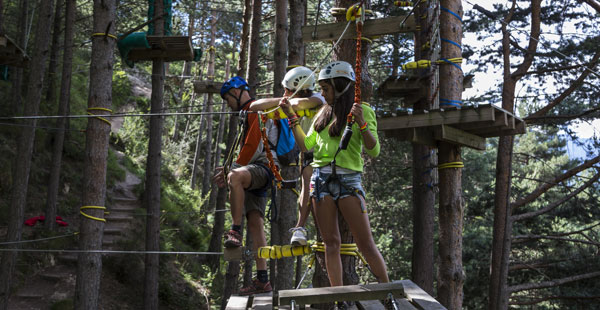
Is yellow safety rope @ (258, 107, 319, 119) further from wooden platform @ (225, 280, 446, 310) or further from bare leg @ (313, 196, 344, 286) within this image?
wooden platform @ (225, 280, 446, 310)

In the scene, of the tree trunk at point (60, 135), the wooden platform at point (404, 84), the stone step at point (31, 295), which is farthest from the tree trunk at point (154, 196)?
the wooden platform at point (404, 84)

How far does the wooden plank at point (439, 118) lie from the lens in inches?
231

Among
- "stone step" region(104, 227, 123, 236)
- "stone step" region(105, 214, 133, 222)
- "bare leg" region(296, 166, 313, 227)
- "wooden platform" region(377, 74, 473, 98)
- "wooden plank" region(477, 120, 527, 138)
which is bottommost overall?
"stone step" region(104, 227, 123, 236)

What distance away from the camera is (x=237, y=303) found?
414 centimetres

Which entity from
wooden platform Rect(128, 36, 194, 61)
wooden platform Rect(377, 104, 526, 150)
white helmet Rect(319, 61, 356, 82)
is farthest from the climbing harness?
wooden platform Rect(128, 36, 194, 61)

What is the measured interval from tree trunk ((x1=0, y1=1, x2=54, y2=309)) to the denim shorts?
23.3 ft

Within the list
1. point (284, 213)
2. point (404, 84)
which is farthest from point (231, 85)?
point (404, 84)

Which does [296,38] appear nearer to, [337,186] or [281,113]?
[281,113]

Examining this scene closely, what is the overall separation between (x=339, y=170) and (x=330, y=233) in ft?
1.66

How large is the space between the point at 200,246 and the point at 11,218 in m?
8.20

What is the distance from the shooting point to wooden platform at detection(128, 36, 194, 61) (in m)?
10.2

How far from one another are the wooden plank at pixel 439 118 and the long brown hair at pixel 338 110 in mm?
2235

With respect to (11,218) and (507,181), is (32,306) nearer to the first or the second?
(11,218)

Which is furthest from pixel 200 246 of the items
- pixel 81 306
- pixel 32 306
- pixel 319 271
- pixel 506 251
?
pixel 319 271
